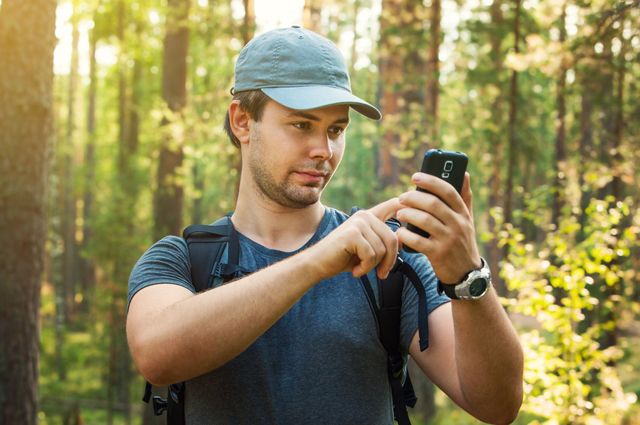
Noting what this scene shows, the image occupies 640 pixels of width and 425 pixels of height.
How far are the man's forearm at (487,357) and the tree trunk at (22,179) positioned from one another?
504cm

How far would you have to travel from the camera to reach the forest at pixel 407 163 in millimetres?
6113

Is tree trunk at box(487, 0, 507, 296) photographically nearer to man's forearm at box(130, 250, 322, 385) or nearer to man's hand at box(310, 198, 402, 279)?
man's hand at box(310, 198, 402, 279)

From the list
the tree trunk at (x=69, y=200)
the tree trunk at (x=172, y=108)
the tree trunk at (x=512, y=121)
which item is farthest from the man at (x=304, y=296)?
the tree trunk at (x=69, y=200)

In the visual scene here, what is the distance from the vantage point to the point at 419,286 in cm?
240

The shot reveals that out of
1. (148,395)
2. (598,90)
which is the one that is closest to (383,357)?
(148,395)

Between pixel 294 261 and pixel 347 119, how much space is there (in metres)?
0.85

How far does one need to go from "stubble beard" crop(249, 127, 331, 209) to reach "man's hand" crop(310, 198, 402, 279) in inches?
22.7

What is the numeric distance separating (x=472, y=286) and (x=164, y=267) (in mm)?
1121

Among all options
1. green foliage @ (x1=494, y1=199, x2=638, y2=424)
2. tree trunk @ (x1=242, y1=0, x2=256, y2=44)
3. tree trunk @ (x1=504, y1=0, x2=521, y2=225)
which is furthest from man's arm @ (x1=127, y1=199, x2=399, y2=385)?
tree trunk @ (x1=504, y1=0, x2=521, y2=225)

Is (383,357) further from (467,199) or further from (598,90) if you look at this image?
(598,90)

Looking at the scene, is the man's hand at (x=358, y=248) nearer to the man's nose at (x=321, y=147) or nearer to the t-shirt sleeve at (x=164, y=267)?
the man's nose at (x=321, y=147)

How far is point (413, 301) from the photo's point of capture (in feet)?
8.05

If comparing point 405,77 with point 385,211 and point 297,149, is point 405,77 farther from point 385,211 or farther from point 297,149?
point 385,211

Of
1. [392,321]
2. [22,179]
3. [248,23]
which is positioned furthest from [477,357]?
[248,23]
